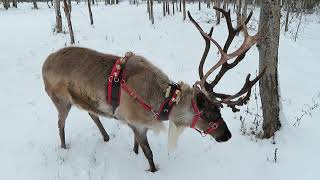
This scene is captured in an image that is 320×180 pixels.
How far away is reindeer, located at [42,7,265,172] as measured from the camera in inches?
158

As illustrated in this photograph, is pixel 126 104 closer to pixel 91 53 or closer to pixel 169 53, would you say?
pixel 91 53

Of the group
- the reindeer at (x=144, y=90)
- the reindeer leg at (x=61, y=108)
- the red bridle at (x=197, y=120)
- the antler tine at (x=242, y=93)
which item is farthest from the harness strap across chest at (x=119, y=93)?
the reindeer leg at (x=61, y=108)

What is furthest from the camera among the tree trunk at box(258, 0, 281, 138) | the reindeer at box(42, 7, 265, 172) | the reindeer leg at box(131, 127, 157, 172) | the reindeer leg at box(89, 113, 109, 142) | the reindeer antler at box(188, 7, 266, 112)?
the reindeer leg at box(89, 113, 109, 142)

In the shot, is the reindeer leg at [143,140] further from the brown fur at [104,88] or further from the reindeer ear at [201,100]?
the reindeer ear at [201,100]

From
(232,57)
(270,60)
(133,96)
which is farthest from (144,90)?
(270,60)

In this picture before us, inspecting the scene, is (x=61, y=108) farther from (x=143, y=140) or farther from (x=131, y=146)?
(x=143, y=140)

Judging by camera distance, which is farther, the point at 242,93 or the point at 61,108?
the point at 61,108

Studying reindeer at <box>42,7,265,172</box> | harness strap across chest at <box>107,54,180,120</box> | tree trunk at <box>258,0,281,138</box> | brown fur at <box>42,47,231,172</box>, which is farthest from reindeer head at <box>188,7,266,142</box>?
tree trunk at <box>258,0,281,138</box>

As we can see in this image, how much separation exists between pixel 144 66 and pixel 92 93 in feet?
2.31

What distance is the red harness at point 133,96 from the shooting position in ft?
13.3

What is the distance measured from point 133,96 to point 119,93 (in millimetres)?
181

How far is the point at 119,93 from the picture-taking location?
4.19 meters

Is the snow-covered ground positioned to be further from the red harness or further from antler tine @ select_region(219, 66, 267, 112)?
antler tine @ select_region(219, 66, 267, 112)

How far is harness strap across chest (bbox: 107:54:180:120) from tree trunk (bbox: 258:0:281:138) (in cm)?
136
